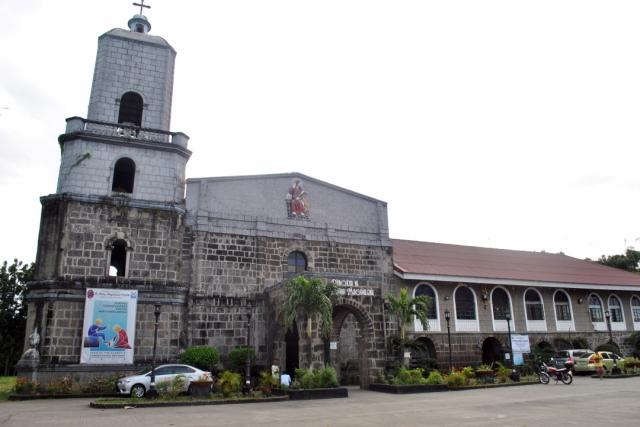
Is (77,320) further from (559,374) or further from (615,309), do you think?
(615,309)

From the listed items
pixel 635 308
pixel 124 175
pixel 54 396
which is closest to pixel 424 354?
pixel 54 396

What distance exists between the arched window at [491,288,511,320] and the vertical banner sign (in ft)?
63.0

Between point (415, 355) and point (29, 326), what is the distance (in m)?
17.4

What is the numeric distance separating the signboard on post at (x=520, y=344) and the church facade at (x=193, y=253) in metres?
0.65

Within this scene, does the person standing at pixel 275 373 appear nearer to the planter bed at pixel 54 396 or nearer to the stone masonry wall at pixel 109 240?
the planter bed at pixel 54 396

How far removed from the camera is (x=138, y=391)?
1630 centimetres

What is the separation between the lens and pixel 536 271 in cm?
3144

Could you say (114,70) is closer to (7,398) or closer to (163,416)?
(7,398)

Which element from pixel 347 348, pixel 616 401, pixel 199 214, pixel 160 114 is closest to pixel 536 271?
pixel 347 348

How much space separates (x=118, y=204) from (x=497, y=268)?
21582mm

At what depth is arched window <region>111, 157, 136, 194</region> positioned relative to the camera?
71.2 feet

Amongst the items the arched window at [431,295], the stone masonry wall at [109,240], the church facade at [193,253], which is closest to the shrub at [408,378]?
the church facade at [193,253]

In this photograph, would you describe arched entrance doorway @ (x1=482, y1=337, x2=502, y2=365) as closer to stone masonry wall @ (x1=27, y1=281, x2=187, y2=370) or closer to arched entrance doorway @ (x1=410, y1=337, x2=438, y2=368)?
arched entrance doorway @ (x1=410, y1=337, x2=438, y2=368)

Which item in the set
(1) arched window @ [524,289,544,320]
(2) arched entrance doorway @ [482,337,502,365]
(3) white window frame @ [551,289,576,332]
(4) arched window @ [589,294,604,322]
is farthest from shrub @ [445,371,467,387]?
(4) arched window @ [589,294,604,322]
